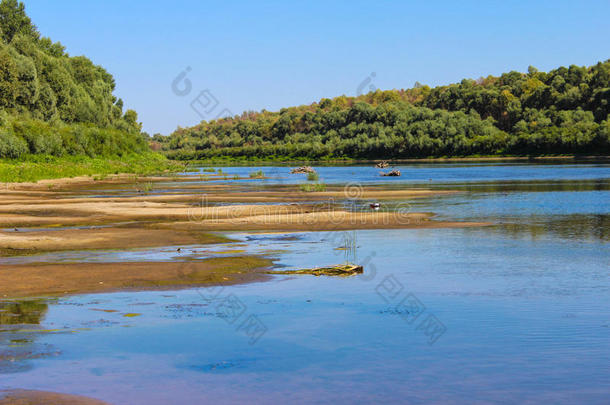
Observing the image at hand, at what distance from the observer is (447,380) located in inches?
359

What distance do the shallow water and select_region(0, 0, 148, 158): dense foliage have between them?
5802cm

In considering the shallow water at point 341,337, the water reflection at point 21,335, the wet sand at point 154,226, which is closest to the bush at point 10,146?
the wet sand at point 154,226

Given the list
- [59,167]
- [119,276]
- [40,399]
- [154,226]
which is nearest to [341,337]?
[40,399]

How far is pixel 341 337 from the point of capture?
444 inches

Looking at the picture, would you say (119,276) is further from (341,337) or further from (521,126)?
(521,126)

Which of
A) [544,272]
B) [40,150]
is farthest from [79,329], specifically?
[40,150]

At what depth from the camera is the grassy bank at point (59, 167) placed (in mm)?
59875

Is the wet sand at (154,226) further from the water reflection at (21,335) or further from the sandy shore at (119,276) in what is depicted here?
the water reflection at (21,335)

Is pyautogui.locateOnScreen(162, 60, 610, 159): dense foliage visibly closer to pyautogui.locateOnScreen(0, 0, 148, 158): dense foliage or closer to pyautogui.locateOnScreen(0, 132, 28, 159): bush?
pyautogui.locateOnScreen(0, 0, 148, 158): dense foliage

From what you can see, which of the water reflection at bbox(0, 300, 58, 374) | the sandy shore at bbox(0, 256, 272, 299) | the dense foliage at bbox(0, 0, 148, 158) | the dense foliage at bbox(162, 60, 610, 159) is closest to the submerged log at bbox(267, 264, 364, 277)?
the sandy shore at bbox(0, 256, 272, 299)

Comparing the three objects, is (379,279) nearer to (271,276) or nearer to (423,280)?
(423,280)

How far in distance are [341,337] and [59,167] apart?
2604 inches

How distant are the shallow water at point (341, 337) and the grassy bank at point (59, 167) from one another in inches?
1743

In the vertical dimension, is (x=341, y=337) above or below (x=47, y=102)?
below
